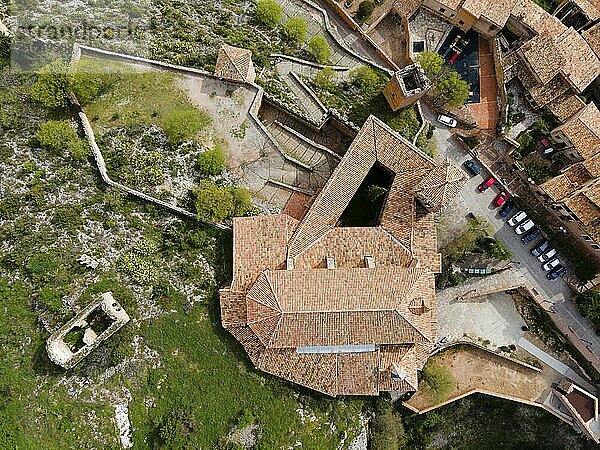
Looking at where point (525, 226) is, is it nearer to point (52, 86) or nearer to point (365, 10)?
point (365, 10)

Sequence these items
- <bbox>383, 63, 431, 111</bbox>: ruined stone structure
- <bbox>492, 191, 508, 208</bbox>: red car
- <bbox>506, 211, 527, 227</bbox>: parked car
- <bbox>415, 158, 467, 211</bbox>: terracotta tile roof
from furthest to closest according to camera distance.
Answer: <bbox>492, 191, 508, 208</bbox>: red car, <bbox>506, 211, 527, 227</bbox>: parked car, <bbox>383, 63, 431, 111</bbox>: ruined stone structure, <bbox>415, 158, 467, 211</bbox>: terracotta tile roof

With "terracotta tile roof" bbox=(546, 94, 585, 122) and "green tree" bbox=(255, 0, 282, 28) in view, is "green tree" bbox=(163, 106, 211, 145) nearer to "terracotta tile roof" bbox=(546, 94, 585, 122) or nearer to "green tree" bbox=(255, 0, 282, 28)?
"green tree" bbox=(255, 0, 282, 28)

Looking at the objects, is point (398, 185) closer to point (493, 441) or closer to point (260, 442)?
point (260, 442)

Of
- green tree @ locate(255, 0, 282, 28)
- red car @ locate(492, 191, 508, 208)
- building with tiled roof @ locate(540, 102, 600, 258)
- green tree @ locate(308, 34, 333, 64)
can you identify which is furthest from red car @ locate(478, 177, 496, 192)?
green tree @ locate(255, 0, 282, 28)

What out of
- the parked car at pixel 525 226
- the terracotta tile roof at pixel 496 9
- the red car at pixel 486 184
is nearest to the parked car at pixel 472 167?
the red car at pixel 486 184

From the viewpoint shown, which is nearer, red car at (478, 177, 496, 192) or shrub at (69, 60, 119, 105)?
shrub at (69, 60, 119, 105)

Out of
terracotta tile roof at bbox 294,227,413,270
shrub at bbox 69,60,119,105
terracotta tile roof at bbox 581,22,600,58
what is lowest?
shrub at bbox 69,60,119,105

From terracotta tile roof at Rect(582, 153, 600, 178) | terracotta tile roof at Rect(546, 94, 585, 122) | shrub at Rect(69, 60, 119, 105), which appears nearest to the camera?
shrub at Rect(69, 60, 119, 105)

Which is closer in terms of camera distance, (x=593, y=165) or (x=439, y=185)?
(x=439, y=185)

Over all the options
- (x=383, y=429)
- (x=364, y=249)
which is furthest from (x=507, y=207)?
(x=383, y=429)
